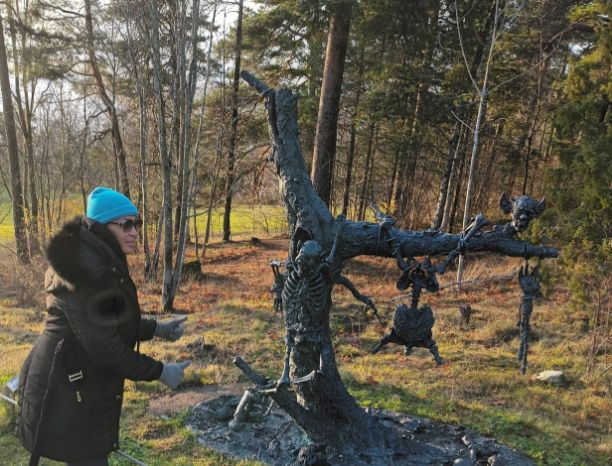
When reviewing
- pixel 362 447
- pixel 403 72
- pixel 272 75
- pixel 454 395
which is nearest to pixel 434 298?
pixel 454 395

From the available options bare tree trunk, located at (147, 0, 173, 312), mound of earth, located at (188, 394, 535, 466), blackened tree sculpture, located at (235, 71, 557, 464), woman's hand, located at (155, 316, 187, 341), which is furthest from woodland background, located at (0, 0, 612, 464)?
woman's hand, located at (155, 316, 187, 341)

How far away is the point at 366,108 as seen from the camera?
12.8m

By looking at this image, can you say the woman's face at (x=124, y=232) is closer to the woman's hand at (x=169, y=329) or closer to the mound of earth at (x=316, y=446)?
the woman's hand at (x=169, y=329)

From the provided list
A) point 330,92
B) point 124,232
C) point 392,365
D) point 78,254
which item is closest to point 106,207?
point 124,232

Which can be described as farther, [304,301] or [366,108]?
[366,108]

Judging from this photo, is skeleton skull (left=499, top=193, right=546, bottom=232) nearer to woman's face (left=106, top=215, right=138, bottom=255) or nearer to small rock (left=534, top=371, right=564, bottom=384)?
woman's face (left=106, top=215, right=138, bottom=255)

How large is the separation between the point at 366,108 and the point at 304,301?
10.2 meters

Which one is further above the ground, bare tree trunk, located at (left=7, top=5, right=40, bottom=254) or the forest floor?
bare tree trunk, located at (left=7, top=5, right=40, bottom=254)

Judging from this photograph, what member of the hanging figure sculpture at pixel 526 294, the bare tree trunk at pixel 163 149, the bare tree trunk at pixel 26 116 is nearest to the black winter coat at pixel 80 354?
the hanging figure sculpture at pixel 526 294

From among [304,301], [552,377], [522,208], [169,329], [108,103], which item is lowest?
[552,377]

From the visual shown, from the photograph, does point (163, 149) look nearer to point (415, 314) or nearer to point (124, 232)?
point (124, 232)

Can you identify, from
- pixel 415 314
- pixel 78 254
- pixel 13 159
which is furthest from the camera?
pixel 13 159

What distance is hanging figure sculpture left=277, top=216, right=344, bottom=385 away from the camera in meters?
3.22

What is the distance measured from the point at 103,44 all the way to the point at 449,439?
13767 millimetres
